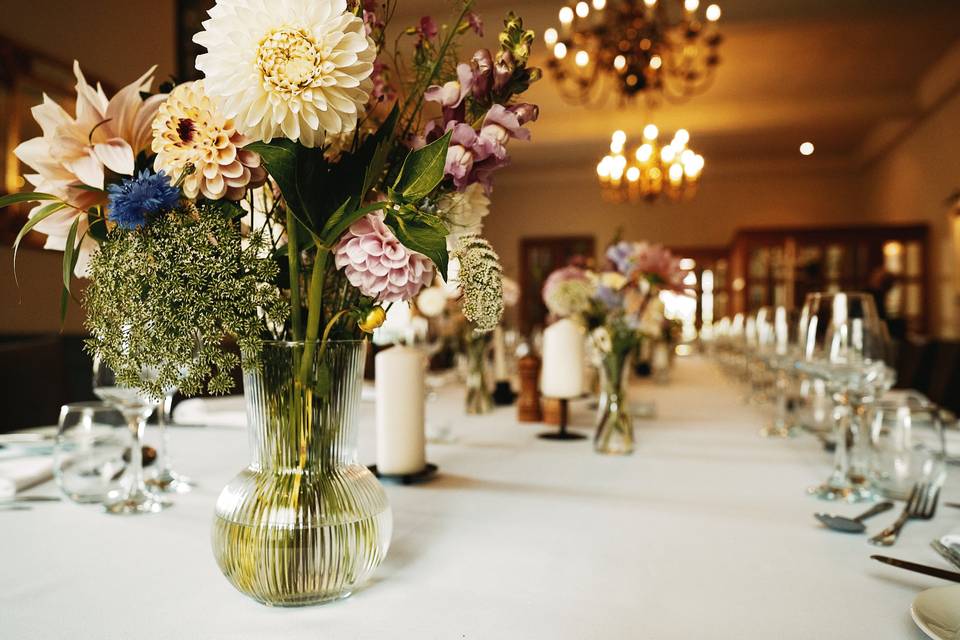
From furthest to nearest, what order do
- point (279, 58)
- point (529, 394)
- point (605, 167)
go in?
point (605, 167) → point (529, 394) → point (279, 58)

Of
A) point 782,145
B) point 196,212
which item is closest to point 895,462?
point 196,212

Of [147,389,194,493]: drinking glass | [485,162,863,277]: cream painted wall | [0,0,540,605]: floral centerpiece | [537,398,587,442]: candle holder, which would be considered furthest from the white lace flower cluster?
[485,162,863,277]: cream painted wall

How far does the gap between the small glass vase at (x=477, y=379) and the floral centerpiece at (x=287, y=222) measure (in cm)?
133

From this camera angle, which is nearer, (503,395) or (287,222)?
(287,222)

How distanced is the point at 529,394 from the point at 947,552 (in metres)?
1.16

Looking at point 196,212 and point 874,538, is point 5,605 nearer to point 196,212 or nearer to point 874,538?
point 196,212

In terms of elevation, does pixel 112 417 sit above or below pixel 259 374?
below

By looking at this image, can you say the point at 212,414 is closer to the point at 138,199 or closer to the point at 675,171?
the point at 138,199

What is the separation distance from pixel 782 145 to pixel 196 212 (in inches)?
345

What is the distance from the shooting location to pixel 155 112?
66 centimetres

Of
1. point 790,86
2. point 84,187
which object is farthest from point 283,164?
point 790,86

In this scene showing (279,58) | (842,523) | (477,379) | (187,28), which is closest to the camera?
(279,58)

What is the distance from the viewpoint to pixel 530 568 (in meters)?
0.77

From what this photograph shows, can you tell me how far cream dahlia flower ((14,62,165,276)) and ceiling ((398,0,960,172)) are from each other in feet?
10.9
